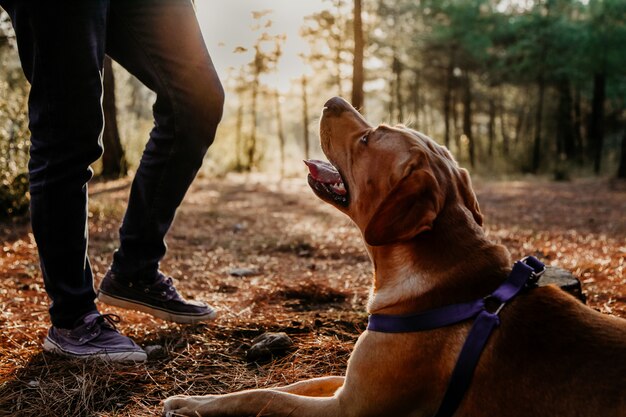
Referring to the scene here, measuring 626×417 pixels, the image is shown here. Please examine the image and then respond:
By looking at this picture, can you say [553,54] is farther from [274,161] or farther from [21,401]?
[21,401]

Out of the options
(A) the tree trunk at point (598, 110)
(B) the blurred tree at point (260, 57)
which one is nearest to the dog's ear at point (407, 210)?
(B) the blurred tree at point (260, 57)

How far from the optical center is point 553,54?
2933 centimetres

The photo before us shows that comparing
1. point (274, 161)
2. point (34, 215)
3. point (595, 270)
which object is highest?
point (34, 215)

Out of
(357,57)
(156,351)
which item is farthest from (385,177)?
(357,57)

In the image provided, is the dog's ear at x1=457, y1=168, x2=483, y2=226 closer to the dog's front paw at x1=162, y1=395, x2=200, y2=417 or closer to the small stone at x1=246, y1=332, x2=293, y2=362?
the small stone at x1=246, y1=332, x2=293, y2=362

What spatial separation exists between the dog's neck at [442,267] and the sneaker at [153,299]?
1.49m

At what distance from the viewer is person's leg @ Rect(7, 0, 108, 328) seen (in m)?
2.61

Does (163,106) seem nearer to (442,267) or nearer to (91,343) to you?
(91,343)

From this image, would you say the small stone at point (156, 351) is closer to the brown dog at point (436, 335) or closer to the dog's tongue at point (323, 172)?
the brown dog at point (436, 335)

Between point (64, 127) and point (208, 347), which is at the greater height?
point (64, 127)

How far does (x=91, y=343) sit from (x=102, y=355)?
0.28ft

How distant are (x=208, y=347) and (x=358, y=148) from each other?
1399mm

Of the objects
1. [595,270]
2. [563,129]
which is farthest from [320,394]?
[563,129]

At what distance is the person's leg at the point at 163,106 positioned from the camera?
309cm
